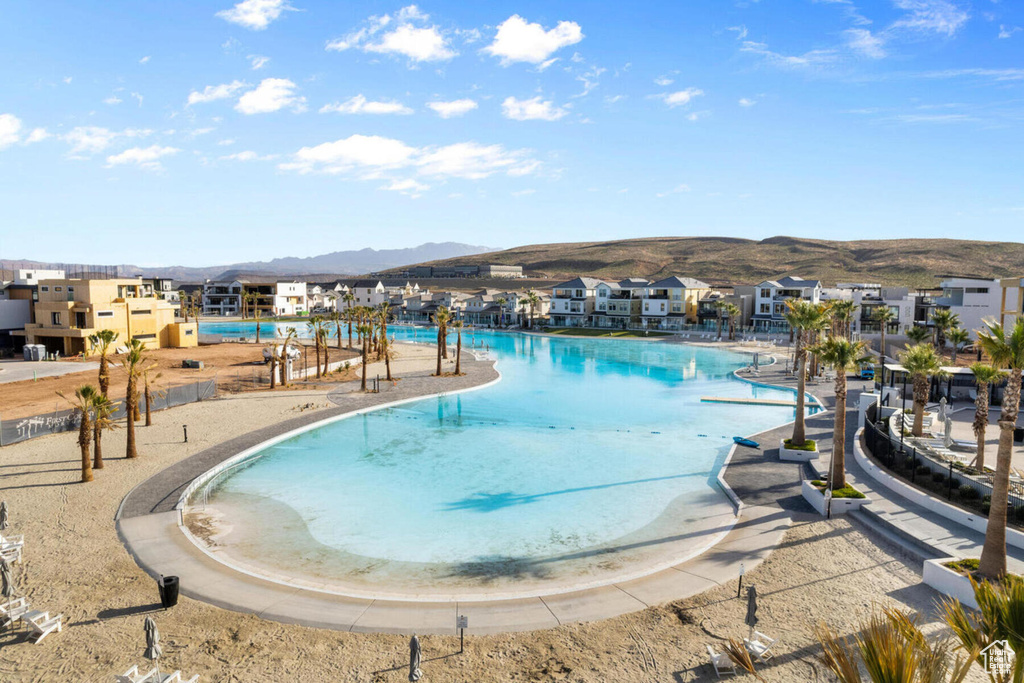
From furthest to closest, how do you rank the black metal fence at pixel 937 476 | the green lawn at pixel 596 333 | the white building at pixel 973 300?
the green lawn at pixel 596 333, the white building at pixel 973 300, the black metal fence at pixel 937 476

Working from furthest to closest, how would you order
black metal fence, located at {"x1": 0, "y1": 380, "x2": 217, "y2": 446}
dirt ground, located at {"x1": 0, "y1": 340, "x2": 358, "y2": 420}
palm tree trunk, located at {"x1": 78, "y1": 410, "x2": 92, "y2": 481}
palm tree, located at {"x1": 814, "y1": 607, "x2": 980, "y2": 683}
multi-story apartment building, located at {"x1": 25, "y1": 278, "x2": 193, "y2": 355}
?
multi-story apartment building, located at {"x1": 25, "y1": 278, "x2": 193, "y2": 355} < dirt ground, located at {"x1": 0, "y1": 340, "x2": 358, "y2": 420} < black metal fence, located at {"x1": 0, "y1": 380, "x2": 217, "y2": 446} < palm tree trunk, located at {"x1": 78, "y1": 410, "x2": 92, "y2": 481} < palm tree, located at {"x1": 814, "y1": 607, "x2": 980, "y2": 683}

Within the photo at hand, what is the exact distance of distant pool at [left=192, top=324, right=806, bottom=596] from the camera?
1944 centimetres

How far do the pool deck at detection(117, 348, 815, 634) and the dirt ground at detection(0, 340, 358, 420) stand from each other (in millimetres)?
22549

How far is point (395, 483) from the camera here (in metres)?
28.3

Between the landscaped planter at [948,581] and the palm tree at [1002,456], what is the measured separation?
2.15 ft

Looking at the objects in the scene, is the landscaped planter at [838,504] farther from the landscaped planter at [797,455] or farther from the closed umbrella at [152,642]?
the closed umbrella at [152,642]

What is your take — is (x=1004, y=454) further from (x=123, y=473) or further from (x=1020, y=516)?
(x=123, y=473)

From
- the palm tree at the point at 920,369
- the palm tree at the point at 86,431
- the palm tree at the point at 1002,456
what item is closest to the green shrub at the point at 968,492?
the palm tree at the point at 1002,456

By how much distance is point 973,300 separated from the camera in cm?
6250

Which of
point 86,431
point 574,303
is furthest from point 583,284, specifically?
point 86,431

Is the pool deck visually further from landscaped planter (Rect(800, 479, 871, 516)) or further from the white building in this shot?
the white building

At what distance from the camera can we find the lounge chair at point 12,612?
1454 cm

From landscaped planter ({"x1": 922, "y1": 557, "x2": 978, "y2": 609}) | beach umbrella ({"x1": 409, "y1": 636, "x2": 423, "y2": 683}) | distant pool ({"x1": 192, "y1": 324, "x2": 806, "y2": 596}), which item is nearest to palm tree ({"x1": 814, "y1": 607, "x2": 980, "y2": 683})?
beach umbrella ({"x1": 409, "y1": 636, "x2": 423, "y2": 683})

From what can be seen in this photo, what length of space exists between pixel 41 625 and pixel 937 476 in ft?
94.5
